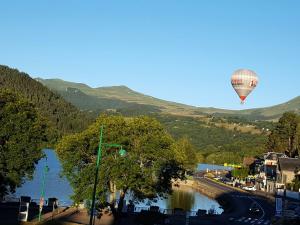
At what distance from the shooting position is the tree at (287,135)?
167 metres

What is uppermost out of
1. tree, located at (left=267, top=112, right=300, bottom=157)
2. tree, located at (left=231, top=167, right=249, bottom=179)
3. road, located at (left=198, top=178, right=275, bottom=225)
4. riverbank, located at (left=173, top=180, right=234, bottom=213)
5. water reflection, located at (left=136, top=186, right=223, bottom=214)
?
tree, located at (left=267, top=112, right=300, bottom=157)

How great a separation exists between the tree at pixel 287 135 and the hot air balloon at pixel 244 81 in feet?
270

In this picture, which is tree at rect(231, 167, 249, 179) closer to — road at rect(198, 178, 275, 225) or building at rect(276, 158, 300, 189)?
building at rect(276, 158, 300, 189)

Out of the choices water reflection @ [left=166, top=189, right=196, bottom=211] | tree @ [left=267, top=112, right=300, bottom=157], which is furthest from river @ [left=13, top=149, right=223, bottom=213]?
tree @ [left=267, top=112, right=300, bottom=157]

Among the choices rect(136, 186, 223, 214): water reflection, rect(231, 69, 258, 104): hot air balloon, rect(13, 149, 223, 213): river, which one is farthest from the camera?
rect(136, 186, 223, 214): water reflection

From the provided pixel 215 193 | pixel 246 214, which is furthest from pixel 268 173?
pixel 246 214

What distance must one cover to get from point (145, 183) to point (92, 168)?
5.61 meters

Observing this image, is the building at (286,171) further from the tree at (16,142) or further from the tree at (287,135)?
the tree at (16,142)

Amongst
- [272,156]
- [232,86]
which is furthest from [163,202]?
[272,156]

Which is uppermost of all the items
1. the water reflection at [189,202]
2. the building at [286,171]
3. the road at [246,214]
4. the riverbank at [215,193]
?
the building at [286,171]

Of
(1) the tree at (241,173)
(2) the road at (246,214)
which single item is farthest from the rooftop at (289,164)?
(1) the tree at (241,173)

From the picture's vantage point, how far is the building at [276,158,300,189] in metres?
123

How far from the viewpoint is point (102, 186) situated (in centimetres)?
5384

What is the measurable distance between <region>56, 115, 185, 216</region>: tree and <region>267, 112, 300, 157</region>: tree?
113487mm
